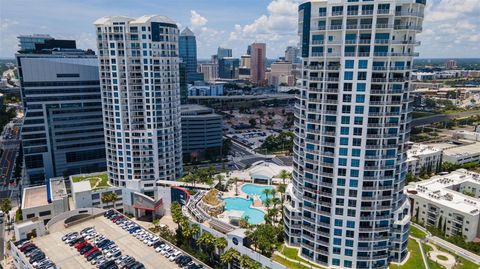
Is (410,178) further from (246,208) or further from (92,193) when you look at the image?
(92,193)

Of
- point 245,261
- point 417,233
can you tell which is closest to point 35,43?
point 245,261

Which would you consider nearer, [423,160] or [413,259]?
[413,259]

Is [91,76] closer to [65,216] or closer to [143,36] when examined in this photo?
[143,36]

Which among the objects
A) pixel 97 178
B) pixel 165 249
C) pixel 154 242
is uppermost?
pixel 97 178

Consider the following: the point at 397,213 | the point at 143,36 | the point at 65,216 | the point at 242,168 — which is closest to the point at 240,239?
the point at 397,213

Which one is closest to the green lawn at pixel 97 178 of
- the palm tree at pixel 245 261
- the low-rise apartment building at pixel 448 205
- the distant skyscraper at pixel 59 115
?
the distant skyscraper at pixel 59 115

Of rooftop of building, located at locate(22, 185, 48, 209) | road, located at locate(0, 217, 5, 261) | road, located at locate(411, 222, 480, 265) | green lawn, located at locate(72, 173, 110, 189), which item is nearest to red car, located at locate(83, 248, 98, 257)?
road, located at locate(0, 217, 5, 261)
